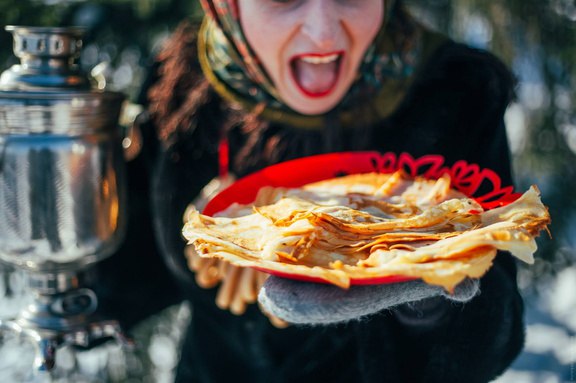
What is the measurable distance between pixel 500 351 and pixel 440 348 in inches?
3.1

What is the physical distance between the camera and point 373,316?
938 mm

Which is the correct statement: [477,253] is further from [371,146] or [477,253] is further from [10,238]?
[10,238]

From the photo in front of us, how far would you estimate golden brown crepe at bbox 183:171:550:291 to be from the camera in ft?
Answer: 2.13

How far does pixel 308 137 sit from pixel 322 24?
→ 224mm

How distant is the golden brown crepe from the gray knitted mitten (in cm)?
2

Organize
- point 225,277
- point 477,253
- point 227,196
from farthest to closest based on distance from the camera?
1. point 225,277
2. point 227,196
3. point 477,253

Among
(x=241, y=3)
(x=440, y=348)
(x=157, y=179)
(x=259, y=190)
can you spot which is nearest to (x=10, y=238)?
(x=157, y=179)

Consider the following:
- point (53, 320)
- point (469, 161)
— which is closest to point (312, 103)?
point (469, 161)

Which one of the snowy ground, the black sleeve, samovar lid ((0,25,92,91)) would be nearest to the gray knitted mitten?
the black sleeve

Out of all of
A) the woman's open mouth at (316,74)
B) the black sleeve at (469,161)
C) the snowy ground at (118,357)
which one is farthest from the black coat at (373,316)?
the snowy ground at (118,357)

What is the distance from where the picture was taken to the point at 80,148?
0.96m

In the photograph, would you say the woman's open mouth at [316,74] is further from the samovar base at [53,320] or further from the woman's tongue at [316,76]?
the samovar base at [53,320]

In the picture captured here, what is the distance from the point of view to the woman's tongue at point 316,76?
0.97 metres

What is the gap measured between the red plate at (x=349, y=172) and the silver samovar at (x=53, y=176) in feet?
0.70
